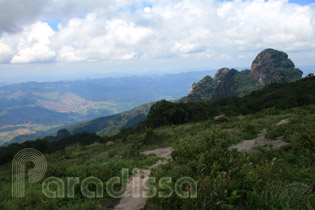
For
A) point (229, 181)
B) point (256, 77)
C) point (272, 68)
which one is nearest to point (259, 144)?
point (229, 181)

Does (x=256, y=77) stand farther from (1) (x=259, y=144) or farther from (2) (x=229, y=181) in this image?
(2) (x=229, y=181)

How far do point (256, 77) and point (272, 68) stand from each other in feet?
39.9

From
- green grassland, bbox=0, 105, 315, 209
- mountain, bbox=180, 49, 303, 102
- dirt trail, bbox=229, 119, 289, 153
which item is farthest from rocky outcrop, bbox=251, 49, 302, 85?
green grassland, bbox=0, 105, 315, 209

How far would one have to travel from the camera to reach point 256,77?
144 metres

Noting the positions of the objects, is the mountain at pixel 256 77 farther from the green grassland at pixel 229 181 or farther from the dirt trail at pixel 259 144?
the green grassland at pixel 229 181

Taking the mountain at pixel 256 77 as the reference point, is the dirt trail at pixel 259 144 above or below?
below

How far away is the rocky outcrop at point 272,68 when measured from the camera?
122456 mm

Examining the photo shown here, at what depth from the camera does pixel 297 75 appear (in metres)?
119

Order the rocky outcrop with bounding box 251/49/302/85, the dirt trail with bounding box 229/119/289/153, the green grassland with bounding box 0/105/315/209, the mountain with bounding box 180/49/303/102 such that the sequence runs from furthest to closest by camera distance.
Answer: the mountain with bounding box 180/49/303/102 → the rocky outcrop with bounding box 251/49/302/85 → the dirt trail with bounding box 229/119/289/153 → the green grassland with bounding box 0/105/315/209

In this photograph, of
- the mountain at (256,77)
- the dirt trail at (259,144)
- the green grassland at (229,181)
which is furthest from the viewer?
Result: the mountain at (256,77)

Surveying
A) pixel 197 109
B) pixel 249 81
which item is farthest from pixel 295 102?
pixel 249 81

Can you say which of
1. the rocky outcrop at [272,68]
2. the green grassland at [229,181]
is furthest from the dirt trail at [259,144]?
the rocky outcrop at [272,68]

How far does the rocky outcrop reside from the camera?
122 m

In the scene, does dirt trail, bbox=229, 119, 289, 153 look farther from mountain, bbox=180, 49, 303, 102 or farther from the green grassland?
mountain, bbox=180, 49, 303, 102
